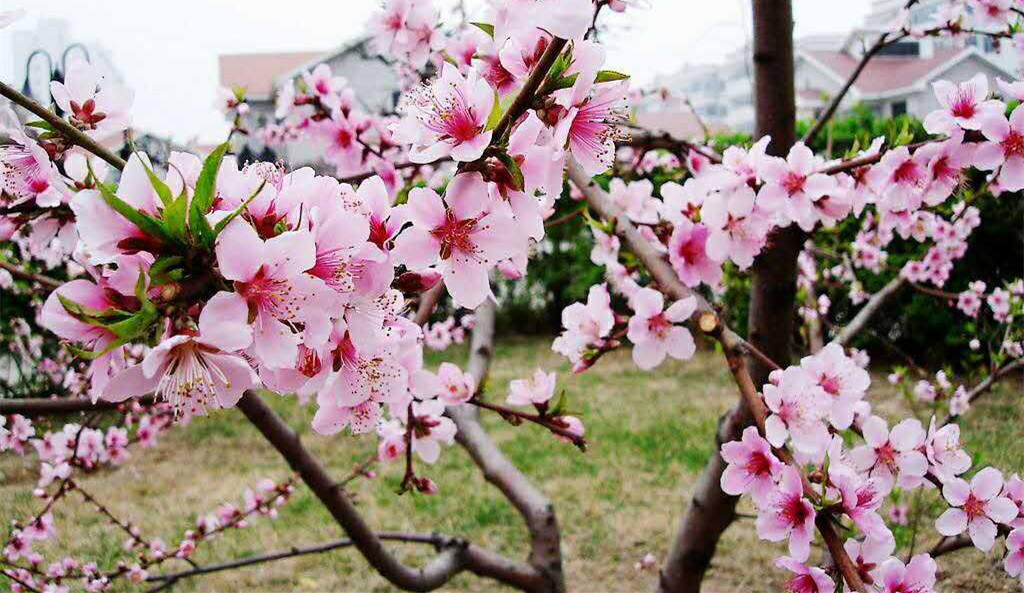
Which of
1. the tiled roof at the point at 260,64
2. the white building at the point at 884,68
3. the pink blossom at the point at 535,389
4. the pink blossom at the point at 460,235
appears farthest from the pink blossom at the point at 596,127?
the tiled roof at the point at 260,64

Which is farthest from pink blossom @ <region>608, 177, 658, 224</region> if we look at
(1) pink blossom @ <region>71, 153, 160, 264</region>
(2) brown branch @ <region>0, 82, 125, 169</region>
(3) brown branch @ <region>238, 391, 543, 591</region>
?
(1) pink blossom @ <region>71, 153, 160, 264</region>

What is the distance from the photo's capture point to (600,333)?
1.35 metres

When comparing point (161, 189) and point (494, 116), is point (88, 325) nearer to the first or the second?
point (161, 189)

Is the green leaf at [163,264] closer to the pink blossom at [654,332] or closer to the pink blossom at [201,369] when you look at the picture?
the pink blossom at [201,369]

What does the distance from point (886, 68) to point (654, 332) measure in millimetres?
10444

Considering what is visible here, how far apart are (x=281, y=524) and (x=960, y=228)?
3424mm

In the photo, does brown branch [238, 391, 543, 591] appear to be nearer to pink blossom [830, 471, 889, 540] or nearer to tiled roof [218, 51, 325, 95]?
pink blossom [830, 471, 889, 540]

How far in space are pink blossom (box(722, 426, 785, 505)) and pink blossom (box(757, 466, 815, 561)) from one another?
2.1 inches

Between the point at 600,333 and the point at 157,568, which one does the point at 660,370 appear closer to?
the point at 157,568

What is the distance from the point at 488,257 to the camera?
73 cm

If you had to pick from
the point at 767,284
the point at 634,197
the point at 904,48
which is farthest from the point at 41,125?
the point at 904,48

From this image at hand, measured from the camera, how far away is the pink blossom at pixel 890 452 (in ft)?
3.63

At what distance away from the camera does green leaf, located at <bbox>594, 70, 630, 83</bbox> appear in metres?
0.69

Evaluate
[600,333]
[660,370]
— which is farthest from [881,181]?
[660,370]
